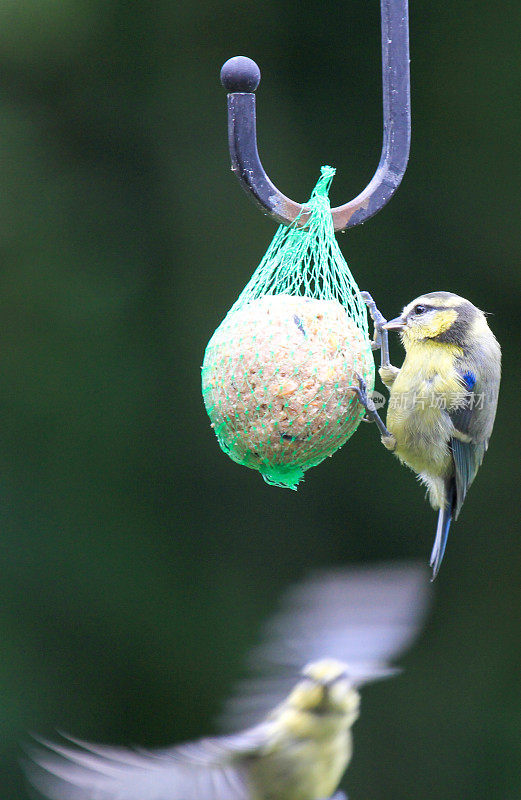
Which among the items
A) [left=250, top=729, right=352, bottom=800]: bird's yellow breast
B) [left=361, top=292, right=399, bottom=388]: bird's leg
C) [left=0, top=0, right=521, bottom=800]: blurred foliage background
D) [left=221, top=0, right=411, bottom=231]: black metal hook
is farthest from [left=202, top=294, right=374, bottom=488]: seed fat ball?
[left=0, top=0, right=521, bottom=800]: blurred foliage background

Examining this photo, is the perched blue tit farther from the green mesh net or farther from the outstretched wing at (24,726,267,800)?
the green mesh net

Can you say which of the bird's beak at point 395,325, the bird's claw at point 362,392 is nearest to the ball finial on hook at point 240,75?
the bird's claw at point 362,392

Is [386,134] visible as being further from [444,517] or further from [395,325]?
[444,517]

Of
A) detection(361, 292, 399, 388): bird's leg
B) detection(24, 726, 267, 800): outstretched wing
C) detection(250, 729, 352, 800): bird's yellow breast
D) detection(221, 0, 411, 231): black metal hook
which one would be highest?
detection(221, 0, 411, 231): black metal hook

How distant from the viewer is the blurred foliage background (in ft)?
12.7

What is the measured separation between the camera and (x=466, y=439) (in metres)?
2.88

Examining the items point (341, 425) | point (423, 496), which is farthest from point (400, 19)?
point (423, 496)

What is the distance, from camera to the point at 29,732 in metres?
3.63

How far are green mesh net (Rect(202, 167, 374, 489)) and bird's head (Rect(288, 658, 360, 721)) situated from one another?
45 cm

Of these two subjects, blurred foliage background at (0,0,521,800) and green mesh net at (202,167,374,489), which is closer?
green mesh net at (202,167,374,489)

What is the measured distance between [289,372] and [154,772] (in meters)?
0.85

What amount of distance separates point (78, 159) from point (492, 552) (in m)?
2.25

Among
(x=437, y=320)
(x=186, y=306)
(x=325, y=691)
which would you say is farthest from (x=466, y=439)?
(x=186, y=306)

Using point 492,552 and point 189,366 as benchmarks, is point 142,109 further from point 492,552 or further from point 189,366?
point 492,552
